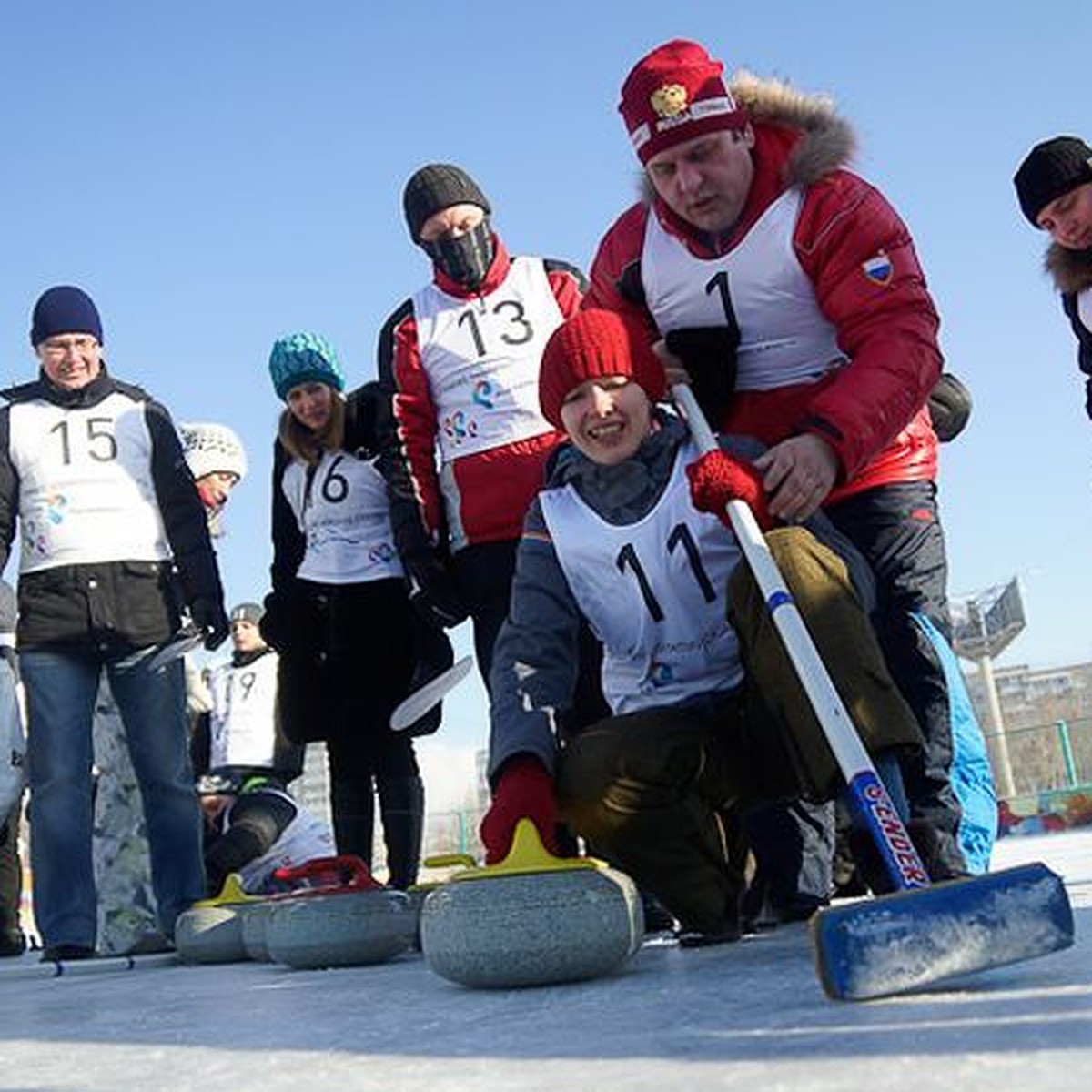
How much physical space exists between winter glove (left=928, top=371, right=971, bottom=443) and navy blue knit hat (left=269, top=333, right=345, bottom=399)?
1781 millimetres

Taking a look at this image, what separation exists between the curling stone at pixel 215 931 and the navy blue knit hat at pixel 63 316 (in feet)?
5.84

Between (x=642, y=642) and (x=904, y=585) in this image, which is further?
(x=904, y=585)

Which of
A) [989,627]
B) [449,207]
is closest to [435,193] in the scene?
[449,207]

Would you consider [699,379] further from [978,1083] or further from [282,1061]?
[978,1083]

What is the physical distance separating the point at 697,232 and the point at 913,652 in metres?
0.89

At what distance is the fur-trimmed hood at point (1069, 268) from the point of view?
3.69m

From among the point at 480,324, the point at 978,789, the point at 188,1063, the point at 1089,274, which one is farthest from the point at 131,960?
the point at 1089,274

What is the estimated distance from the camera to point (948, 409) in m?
3.24

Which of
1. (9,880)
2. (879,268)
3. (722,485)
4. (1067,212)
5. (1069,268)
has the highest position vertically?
(1067,212)

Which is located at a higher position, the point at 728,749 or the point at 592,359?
the point at 592,359

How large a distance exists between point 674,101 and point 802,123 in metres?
0.28

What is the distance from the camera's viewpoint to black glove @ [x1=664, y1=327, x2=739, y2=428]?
2.71 m

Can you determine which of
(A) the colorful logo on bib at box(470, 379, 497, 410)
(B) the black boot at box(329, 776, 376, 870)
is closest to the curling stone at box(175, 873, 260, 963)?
(B) the black boot at box(329, 776, 376, 870)

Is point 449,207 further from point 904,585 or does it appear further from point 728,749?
point 728,749
